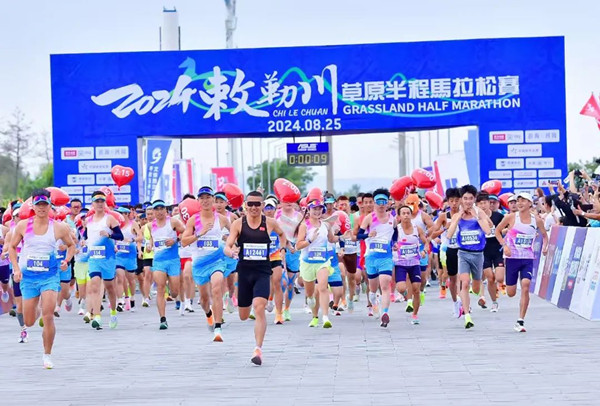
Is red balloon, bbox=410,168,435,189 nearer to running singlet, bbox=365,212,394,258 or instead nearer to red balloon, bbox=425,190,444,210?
red balloon, bbox=425,190,444,210

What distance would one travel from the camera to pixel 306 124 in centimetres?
3008

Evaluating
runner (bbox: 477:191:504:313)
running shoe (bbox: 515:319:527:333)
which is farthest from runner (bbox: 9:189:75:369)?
runner (bbox: 477:191:504:313)

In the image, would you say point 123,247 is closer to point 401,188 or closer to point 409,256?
point 401,188

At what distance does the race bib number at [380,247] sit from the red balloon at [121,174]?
12.5 meters

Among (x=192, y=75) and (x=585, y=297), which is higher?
(x=192, y=75)

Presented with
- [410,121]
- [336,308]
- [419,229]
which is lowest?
[336,308]

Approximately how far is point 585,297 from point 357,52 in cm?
1266

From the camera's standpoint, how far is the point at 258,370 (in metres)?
12.7

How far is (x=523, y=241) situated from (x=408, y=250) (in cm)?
176

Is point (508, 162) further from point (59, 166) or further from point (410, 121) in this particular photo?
point (59, 166)

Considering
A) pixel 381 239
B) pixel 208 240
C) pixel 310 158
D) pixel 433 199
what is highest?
pixel 310 158

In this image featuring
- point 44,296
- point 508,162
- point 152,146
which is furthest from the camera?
point 152,146

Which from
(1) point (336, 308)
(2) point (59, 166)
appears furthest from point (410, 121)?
(1) point (336, 308)

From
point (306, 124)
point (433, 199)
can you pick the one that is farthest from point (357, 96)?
point (433, 199)
